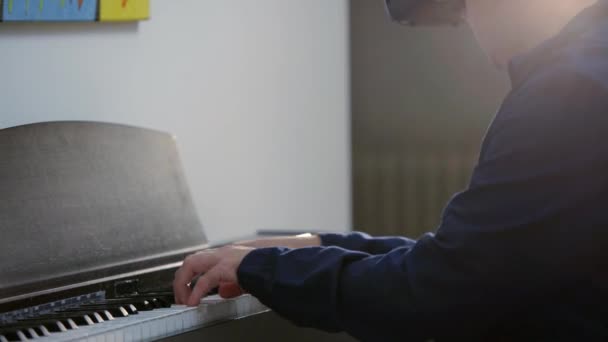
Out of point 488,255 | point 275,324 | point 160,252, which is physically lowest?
point 275,324

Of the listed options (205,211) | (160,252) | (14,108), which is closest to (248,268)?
(160,252)

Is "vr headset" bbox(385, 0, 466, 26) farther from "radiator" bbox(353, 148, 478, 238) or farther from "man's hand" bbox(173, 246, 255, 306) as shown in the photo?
"radiator" bbox(353, 148, 478, 238)

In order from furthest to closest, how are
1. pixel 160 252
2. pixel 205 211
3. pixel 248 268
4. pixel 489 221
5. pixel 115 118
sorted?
1. pixel 205 211
2. pixel 115 118
3. pixel 160 252
4. pixel 248 268
5. pixel 489 221

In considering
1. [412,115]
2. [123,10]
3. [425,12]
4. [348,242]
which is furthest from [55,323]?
[412,115]

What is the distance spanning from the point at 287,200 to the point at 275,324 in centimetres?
117

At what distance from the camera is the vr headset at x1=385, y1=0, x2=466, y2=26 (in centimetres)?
166

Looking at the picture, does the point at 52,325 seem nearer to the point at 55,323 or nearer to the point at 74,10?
the point at 55,323

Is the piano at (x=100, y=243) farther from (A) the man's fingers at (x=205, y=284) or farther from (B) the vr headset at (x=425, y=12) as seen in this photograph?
(B) the vr headset at (x=425, y=12)

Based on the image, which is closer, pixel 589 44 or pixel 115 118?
pixel 589 44

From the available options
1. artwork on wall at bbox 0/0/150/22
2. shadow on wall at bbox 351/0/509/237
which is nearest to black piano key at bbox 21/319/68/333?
artwork on wall at bbox 0/0/150/22

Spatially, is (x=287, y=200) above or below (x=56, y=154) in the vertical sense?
below

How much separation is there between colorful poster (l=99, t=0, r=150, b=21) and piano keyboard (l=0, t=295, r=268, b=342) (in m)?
0.84

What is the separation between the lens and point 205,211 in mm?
2662

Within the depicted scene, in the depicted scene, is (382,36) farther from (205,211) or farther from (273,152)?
(205,211)
